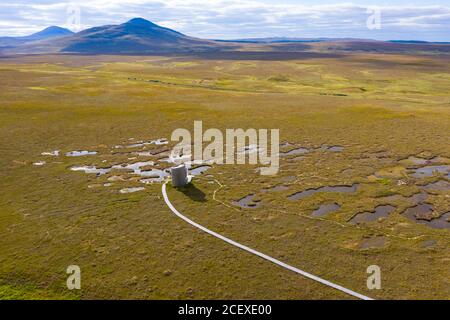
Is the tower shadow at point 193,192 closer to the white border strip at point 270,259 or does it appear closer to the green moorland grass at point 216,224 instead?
the green moorland grass at point 216,224

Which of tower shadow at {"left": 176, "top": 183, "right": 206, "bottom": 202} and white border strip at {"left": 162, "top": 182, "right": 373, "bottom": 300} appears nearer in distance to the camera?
white border strip at {"left": 162, "top": 182, "right": 373, "bottom": 300}

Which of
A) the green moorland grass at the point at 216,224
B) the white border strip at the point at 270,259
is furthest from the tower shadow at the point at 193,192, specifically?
the white border strip at the point at 270,259

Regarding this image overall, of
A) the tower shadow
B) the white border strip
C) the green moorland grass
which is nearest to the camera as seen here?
the white border strip

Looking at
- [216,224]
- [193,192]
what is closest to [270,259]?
[216,224]

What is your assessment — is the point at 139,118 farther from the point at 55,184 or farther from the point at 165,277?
the point at 165,277

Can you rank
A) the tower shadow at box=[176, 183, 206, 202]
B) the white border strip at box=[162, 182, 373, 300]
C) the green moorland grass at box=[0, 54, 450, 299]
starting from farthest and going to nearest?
the tower shadow at box=[176, 183, 206, 202] → the green moorland grass at box=[0, 54, 450, 299] → the white border strip at box=[162, 182, 373, 300]

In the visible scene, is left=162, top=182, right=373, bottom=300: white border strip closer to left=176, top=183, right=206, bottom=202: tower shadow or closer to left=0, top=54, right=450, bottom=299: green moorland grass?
left=0, top=54, right=450, bottom=299: green moorland grass

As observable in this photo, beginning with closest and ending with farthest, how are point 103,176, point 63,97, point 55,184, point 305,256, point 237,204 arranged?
1. point 305,256
2. point 237,204
3. point 55,184
4. point 103,176
5. point 63,97

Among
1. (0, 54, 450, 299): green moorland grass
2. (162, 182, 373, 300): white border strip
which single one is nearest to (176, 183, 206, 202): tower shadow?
(0, 54, 450, 299): green moorland grass

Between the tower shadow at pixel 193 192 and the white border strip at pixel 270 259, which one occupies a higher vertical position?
the tower shadow at pixel 193 192

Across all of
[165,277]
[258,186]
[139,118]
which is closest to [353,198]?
[258,186]

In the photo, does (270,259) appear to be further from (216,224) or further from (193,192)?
(193,192)
